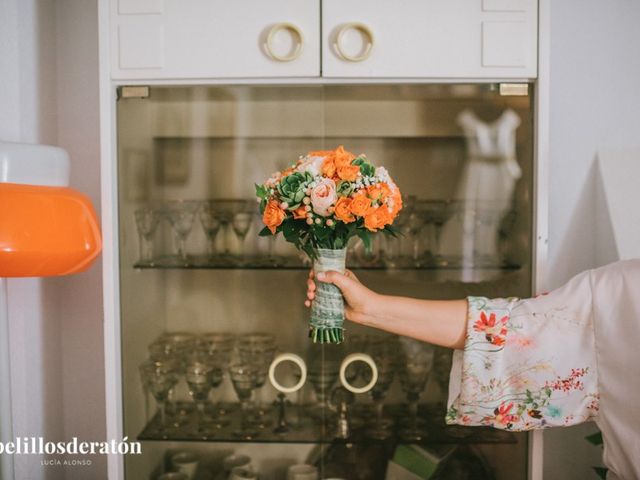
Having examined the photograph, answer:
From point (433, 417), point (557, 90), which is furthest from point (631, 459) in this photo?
point (557, 90)

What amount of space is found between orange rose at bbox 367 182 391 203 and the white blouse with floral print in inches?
16.2

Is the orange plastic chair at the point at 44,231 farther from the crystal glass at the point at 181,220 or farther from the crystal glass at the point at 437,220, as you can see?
the crystal glass at the point at 437,220

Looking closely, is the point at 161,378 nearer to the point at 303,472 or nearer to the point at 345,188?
the point at 303,472

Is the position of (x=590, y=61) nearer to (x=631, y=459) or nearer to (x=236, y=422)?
(x=631, y=459)

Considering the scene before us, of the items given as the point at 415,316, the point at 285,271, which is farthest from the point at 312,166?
the point at 285,271

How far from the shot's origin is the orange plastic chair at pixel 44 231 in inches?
53.8

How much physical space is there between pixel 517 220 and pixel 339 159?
0.70m

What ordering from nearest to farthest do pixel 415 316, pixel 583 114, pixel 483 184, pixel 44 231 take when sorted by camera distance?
pixel 44 231
pixel 415 316
pixel 483 184
pixel 583 114

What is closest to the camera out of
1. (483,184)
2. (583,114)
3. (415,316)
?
(415,316)

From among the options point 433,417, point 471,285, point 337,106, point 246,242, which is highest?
point 337,106

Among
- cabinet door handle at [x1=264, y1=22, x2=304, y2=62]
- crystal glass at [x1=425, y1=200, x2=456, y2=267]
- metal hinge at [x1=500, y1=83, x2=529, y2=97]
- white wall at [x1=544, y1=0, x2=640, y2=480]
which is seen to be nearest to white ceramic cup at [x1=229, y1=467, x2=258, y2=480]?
crystal glass at [x1=425, y1=200, x2=456, y2=267]

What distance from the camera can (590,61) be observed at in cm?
221

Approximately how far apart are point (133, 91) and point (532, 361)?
Answer: 4.46ft

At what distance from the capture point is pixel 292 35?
1.66 meters
